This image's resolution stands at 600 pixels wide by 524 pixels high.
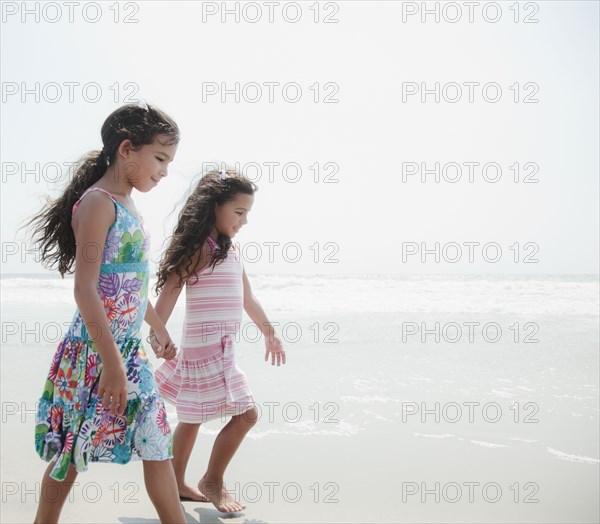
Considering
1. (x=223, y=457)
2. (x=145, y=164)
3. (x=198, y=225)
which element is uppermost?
(x=145, y=164)

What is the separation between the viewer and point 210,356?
2.90 meters

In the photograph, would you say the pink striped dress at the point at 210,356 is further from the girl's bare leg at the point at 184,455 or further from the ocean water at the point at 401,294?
the ocean water at the point at 401,294

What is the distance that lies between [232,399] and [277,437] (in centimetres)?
95

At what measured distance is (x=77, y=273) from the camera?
6.50 ft

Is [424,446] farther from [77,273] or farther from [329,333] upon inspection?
[329,333]

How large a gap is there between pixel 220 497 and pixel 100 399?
3.15 ft

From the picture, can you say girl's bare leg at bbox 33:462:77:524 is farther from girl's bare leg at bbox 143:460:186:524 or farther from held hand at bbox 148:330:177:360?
held hand at bbox 148:330:177:360

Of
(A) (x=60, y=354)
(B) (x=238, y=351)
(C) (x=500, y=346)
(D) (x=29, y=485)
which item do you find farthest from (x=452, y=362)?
(A) (x=60, y=354)

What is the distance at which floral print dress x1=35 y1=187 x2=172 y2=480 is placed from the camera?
2.01m

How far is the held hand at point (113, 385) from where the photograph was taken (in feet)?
6.43

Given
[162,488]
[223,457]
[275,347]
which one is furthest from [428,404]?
[162,488]

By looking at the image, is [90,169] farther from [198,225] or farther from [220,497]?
[220,497]

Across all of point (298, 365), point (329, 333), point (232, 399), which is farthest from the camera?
point (329, 333)

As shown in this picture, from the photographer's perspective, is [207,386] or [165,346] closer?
[165,346]
